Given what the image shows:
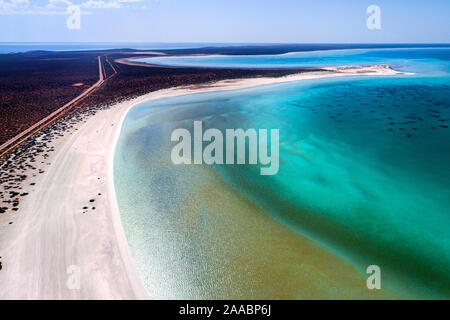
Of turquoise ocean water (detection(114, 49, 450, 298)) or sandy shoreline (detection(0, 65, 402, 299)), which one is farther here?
turquoise ocean water (detection(114, 49, 450, 298))

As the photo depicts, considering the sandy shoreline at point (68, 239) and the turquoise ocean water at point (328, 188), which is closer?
the sandy shoreline at point (68, 239)

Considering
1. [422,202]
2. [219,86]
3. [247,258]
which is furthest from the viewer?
[219,86]

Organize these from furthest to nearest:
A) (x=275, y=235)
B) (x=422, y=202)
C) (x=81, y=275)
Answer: (x=422, y=202) → (x=275, y=235) → (x=81, y=275)

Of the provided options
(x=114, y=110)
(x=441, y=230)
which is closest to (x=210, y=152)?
(x=441, y=230)
